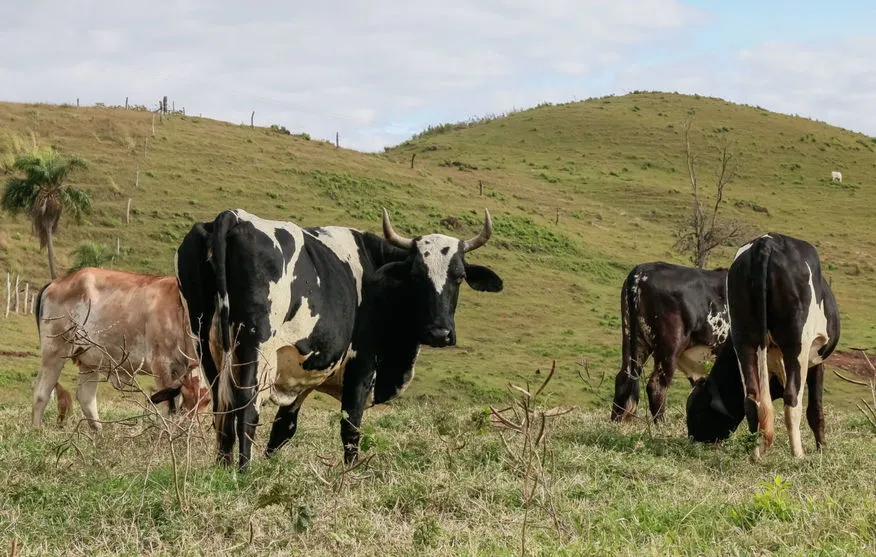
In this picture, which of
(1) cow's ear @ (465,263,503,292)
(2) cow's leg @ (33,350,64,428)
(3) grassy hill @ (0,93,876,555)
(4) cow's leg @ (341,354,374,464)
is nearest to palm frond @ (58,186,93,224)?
(3) grassy hill @ (0,93,876,555)

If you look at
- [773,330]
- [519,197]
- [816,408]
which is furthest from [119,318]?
[519,197]

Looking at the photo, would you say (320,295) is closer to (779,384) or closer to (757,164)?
(779,384)

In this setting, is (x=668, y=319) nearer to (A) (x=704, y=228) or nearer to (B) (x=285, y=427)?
(B) (x=285, y=427)

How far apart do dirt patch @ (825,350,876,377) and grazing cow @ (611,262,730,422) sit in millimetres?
9195

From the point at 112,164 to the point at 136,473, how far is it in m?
41.1

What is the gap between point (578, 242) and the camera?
43.7 metres

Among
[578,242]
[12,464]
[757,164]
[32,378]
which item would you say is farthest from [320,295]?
[757,164]

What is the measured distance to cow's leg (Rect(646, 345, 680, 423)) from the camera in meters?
12.6

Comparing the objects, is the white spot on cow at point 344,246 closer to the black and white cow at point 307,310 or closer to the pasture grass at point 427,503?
the black and white cow at point 307,310

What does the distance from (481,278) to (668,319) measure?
4.41 metres

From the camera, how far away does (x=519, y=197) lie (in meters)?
52.9

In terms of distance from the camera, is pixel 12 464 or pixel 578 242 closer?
pixel 12 464

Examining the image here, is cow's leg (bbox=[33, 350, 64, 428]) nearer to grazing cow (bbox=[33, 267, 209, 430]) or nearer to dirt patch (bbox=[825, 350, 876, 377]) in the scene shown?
grazing cow (bbox=[33, 267, 209, 430])

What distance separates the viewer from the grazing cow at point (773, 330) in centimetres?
941
